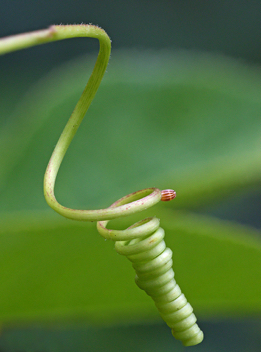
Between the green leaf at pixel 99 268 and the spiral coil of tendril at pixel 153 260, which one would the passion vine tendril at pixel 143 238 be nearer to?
the spiral coil of tendril at pixel 153 260

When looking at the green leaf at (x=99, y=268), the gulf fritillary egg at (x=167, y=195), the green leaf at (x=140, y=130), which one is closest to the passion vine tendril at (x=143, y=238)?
the gulf fritillary egg at (x=167, y=195)

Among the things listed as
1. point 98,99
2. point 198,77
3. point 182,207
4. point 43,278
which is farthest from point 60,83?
point 43,278

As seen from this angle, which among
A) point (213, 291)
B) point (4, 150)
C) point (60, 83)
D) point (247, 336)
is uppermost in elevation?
point (60, 83)

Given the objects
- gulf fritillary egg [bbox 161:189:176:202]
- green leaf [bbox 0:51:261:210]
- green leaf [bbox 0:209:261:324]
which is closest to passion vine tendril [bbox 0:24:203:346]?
gulf fritillary egg [bbox 161:189:176:202]

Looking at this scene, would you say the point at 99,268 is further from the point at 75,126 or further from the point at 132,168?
the point at 132,168

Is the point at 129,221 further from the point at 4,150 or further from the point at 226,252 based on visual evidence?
the point at 4,150

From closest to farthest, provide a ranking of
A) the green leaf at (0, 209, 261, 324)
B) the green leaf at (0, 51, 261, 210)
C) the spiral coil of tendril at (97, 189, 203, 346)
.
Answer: the spiral coil of tendril at (97, 189, 203, 346)
the green leaf at (0, 209, 261, 324)
the green leaf at (0, 51, 261, 210)

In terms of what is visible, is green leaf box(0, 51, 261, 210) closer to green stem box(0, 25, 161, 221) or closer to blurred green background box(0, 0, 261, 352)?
blurred green background box(0, 0, 261, 352)

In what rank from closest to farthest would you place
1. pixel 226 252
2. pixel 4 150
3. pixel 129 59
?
pixel 226 252, pixel 4 150, pixel 129 59
